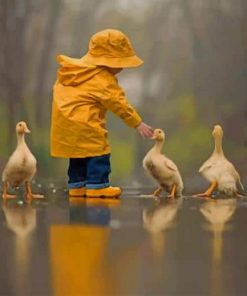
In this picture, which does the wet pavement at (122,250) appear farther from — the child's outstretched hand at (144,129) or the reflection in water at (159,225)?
the child's outstretched hand at (144,129)

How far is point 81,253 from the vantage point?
1001 millimetres

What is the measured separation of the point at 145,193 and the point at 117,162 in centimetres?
26

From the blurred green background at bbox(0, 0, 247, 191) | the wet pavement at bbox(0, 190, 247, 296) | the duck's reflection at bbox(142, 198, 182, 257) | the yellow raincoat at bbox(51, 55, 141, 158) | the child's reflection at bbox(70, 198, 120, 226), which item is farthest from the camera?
the blurred green background at bbox(0, 0, 247, 191)

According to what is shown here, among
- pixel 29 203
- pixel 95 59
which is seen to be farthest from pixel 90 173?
pixel 95 59

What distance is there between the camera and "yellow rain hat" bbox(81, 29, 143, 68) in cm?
175

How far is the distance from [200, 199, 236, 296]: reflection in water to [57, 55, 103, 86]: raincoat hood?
43 cm

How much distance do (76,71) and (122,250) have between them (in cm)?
83

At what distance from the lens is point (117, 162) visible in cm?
227

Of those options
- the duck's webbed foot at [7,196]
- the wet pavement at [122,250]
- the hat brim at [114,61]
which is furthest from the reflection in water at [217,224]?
the duck's webbed foot at [7,196]

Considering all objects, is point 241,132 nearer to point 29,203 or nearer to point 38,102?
point 38,102

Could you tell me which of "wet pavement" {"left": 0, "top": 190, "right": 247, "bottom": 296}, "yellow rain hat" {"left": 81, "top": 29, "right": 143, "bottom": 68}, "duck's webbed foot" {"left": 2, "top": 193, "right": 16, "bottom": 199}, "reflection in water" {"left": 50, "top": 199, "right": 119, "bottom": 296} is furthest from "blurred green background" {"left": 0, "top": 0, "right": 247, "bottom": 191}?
"reflection in water" {"left": 50, "top": 199, "right": 119, "bottom": 296}

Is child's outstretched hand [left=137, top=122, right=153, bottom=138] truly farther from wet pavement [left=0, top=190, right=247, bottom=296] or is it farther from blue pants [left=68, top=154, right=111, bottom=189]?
wet pavement [left=0, top=190, right=247, bottom=296]

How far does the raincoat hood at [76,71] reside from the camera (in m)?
1.76

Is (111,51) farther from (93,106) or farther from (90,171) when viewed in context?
(90,171)
